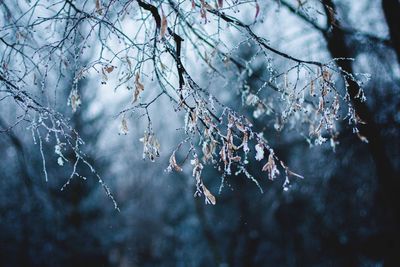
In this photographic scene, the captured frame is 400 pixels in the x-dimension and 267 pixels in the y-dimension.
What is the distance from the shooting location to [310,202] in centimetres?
1167

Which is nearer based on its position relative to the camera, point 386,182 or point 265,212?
point 386,182

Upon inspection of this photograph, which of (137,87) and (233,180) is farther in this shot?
(233,180)

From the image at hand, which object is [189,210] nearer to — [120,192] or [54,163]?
[120,192]

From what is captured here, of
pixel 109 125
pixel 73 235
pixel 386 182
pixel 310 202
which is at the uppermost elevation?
pixel 109 125

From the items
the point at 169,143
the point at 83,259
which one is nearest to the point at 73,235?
the point at 83,259

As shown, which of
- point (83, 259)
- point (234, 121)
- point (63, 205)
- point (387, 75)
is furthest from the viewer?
point (83, 259)

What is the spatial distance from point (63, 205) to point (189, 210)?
189 inches

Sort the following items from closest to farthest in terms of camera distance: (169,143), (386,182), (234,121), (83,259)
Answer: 1. (234,121)
2. (386,182)
3. (83,259)
4. (169,143)

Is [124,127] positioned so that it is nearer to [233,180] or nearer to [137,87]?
[137,87]

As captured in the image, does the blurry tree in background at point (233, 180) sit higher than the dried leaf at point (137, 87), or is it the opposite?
the blurry tree in background at point (233, 180)

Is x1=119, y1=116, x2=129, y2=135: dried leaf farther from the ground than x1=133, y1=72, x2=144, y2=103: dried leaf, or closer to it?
closer to it

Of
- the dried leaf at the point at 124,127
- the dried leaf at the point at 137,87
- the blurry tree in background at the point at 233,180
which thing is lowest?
Answer: the dried leaf at the point at 124,127

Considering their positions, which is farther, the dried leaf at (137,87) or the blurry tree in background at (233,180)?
the blurry tree in background at (233,180)

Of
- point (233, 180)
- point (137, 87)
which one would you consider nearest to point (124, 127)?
point (137, 87)
